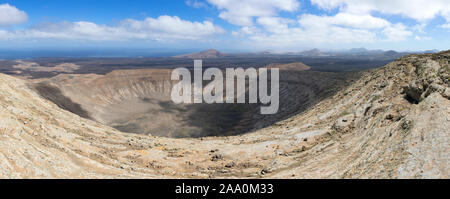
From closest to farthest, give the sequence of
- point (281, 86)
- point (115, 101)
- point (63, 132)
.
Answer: point (63, 132) < point (281, 86) < point (115, 101)

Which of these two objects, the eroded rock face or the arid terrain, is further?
the eroded rock face

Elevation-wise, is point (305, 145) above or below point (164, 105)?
above

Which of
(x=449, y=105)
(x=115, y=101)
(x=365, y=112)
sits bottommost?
(x=115, y=101)

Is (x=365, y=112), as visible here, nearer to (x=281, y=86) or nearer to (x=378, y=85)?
(x=378, y=85)

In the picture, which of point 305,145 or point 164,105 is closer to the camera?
point 305,145

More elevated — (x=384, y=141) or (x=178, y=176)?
(x=384, y=141)

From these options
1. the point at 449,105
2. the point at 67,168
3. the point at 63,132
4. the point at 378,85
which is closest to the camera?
the point at 449,105

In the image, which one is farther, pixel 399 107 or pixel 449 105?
pixel 399 107

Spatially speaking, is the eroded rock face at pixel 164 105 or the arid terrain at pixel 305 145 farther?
the eroded rock face at pixel 164 105
